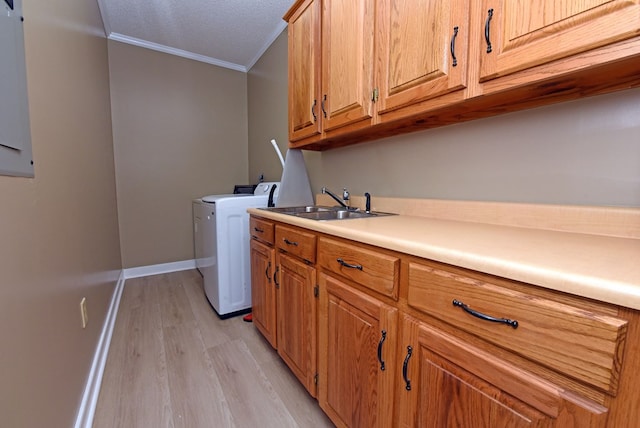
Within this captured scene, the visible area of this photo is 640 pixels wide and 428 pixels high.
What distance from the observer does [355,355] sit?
96cm

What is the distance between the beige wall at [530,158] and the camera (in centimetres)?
81

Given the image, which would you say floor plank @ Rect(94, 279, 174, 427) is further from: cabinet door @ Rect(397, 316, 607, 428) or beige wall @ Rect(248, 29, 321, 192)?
beige wall @ Rect(248, 29, 321, 192)

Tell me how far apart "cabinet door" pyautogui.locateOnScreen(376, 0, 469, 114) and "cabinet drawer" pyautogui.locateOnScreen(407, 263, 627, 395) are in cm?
70

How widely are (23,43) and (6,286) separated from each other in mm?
727

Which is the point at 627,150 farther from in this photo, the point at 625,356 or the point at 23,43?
the point at 23,43

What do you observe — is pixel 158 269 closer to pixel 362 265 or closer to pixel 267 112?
pixel 267 112

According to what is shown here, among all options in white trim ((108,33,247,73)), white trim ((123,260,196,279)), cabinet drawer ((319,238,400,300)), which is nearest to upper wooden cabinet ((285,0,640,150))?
cabinet drawer ((319,238,400,300))

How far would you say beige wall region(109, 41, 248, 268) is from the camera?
9.69 feet

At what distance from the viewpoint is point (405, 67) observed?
109cm

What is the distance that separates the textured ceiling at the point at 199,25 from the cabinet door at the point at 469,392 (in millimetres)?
2730

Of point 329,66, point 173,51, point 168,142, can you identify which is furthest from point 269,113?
point 329,66

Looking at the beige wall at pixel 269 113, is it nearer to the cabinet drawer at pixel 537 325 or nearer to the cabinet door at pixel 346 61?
the cabinet door at pixel 346 61

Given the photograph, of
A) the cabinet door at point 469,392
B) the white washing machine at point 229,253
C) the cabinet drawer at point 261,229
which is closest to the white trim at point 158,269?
the white washing machine at point 229,253

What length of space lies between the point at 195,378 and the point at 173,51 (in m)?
3.38
